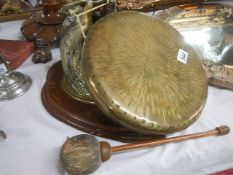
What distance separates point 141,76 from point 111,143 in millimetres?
178

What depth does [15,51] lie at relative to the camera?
0.97 m

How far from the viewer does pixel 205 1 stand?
1159 millimetres

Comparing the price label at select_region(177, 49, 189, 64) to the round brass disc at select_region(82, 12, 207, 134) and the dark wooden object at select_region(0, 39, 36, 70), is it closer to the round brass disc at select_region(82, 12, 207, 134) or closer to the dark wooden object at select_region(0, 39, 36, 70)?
the round brass disc at select_region(82, 12, 207, 134)

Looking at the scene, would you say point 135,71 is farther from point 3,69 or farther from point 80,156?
point 3,69

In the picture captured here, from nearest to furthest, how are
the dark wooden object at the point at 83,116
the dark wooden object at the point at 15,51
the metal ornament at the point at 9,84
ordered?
the dark wooden object at the point at 83,116
the metal ornament at the point at 9,84
the dark wooden object at the point at 15,51

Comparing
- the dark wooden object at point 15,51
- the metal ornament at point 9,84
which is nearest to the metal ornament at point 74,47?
the metal ornament at point 9,84

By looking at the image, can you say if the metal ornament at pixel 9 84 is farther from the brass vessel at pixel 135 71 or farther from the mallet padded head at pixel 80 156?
the mallet padded head at pixel 80 156

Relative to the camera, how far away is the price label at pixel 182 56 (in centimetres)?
73

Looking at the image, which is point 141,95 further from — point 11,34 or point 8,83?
point 11,34

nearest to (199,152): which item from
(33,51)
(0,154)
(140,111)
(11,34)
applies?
(140,111)

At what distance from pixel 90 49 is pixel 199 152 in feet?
1.14

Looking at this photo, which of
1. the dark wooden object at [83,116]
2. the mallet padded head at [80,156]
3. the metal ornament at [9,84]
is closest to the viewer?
the mallet padded head at [80,156]

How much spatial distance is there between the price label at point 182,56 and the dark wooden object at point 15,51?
20.9 inches

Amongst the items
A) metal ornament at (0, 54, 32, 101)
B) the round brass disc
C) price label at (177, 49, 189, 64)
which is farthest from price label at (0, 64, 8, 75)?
price label at (177, 49, 189, 64)
